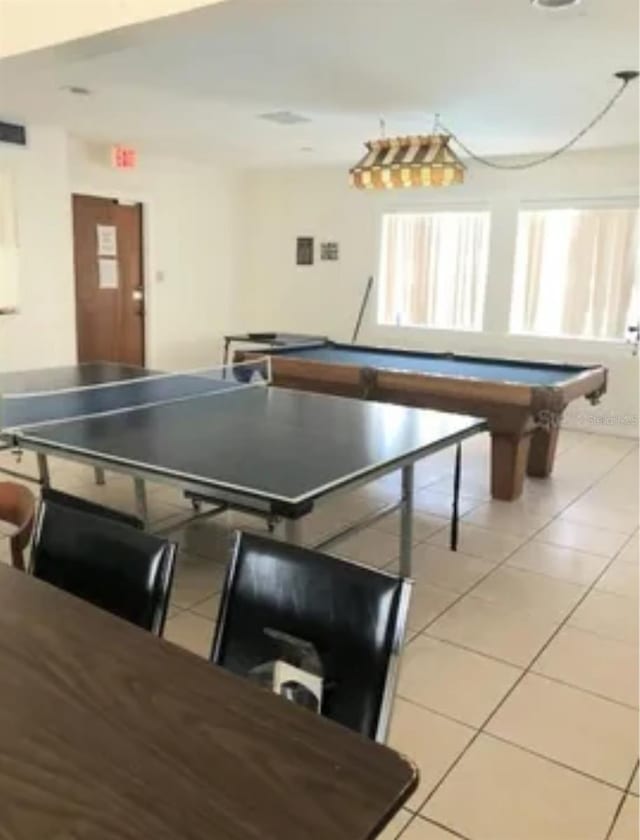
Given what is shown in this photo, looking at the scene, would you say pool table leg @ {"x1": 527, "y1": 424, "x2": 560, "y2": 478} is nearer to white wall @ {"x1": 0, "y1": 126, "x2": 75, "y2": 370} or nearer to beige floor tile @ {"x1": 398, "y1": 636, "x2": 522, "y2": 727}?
beige floor tile @ {"x1": 398, "y1": 636, "x2": 522, "y2": 727}

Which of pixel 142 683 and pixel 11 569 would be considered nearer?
pixel 142 683

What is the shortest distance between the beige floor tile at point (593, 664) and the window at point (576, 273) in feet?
13.2

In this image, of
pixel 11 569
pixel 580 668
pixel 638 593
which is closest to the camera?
pixel 11 569

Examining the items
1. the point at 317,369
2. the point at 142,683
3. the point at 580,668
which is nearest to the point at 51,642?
the point at 142,683

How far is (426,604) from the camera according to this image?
2.95 metres

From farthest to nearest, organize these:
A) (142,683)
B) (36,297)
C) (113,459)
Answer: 1. (36,297)
2. (113,459)
3. (142,683)

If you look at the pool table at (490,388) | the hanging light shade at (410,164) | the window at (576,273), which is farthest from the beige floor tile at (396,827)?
the window at (576,273)

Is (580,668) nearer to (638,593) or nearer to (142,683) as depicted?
(638,593)

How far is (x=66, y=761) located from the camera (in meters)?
0.88

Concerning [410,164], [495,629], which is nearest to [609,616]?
[495,629]

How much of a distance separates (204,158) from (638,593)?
576cm

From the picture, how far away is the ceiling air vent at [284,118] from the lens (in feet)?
16.0

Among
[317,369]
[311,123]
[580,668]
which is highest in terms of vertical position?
[311,123]

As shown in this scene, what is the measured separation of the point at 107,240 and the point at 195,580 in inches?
182
